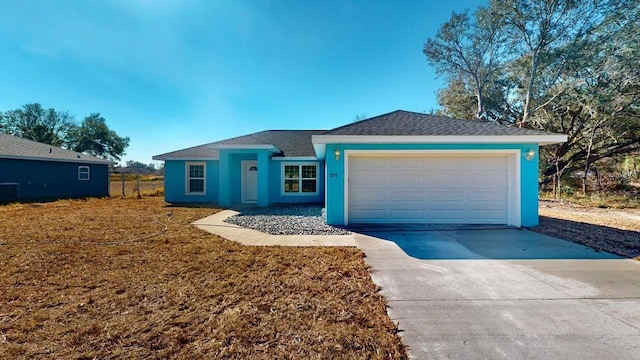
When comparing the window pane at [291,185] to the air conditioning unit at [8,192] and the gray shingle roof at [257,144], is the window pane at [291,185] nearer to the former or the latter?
the gray shingle roof at [257,144]

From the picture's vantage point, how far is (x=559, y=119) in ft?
54.5

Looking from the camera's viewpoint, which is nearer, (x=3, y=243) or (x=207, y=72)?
(x=3, y=243)

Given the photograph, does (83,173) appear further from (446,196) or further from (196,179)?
(446,196)

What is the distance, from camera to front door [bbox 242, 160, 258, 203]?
12305mm

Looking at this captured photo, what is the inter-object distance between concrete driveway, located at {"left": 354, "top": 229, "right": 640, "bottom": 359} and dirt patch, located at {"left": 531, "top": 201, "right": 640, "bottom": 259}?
2.59ft

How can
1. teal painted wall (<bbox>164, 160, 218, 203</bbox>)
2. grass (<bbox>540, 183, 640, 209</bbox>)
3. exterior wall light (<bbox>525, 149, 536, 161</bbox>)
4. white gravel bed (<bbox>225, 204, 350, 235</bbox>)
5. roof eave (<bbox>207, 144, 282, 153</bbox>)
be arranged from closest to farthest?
white gravel bed (<bbox>225, 204, 350, 235</bbox>) → exterior wall light (<bbox>525, 149, 536, 161</bbox>) → roof eave (<bbox>207, 144, 282, 153</bbox>) → grass (<bbox>540, 183, 640, 209</bbox>) → teal painted wall (<bbox>164, 160, 218, 203</bbox>)

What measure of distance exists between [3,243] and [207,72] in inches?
383

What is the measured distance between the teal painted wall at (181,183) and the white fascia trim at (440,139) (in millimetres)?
8233

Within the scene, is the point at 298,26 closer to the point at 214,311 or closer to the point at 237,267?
the point at 237,267

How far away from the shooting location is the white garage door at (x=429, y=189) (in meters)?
7.27

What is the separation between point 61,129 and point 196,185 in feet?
129

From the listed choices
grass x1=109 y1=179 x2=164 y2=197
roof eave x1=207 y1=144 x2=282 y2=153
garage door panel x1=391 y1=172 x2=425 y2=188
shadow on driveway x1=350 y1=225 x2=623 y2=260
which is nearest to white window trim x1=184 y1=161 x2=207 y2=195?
roof eave x1=207 y1=144 x2=282 y2=153

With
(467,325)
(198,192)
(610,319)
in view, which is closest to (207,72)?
(198,192)

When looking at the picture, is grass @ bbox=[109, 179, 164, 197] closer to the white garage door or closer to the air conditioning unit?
the air conditioning unit
